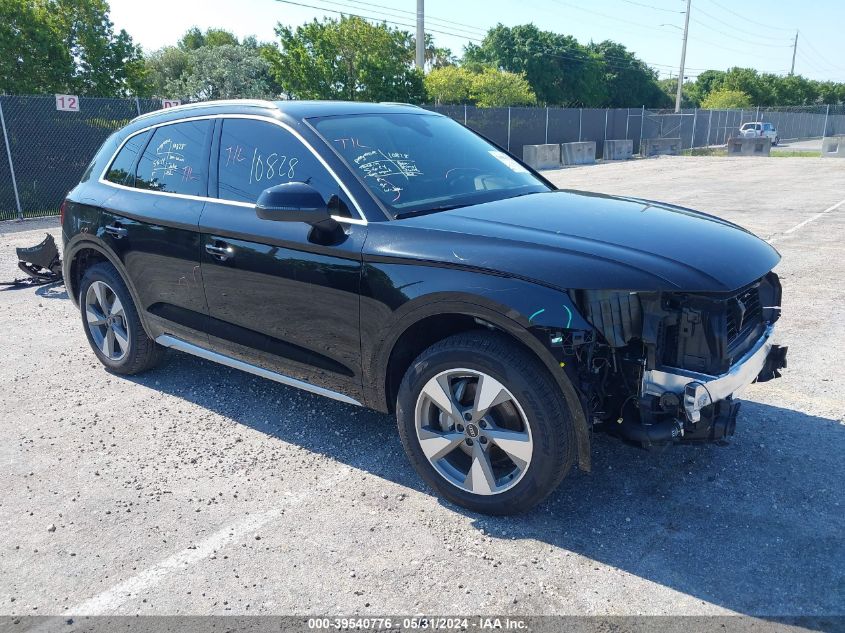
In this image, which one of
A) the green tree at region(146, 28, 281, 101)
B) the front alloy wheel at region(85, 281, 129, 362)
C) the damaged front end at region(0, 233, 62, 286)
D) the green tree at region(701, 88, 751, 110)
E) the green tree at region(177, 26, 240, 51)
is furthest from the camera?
the green tree at region(177, 26, 240, 51)

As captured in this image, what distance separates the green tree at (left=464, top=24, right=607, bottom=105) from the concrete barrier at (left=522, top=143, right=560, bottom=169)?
3150 cm

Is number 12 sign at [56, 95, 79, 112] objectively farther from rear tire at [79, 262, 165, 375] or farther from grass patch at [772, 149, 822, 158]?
grass patch at [772, 149, 822, 158]

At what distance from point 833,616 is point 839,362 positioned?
3106 mm

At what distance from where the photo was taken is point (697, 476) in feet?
11.9

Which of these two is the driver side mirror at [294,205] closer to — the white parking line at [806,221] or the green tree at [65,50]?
the white parking line at [806,221]

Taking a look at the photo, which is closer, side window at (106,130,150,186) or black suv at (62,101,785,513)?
black suv at (62,101,785,513)

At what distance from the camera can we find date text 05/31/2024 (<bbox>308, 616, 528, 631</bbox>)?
8.55ft

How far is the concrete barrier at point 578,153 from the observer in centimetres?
2975

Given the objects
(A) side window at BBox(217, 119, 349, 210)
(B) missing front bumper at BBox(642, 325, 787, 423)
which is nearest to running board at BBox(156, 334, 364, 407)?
(A) side window at BBox(217, 119, 349, 210)

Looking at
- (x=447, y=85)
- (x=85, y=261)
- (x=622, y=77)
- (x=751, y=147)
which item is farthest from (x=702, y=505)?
(x=622, y=77)

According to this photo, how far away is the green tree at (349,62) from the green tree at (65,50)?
752 cm

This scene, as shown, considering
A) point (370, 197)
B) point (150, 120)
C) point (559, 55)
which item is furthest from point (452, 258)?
point (559, 55)

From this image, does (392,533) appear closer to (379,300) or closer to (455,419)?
(455,419)

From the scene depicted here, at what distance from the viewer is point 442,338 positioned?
3404mm
